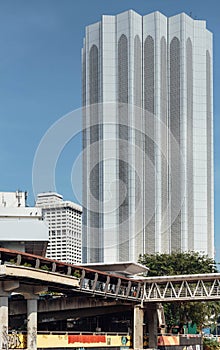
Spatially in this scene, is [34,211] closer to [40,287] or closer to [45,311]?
[45,311]

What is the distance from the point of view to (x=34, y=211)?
10938 cm

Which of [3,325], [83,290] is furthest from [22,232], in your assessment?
[3,325]

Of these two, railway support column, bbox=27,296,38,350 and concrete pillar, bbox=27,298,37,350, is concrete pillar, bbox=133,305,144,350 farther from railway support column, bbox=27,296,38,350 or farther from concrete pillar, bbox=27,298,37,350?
concrete pillar, bbox=27,298,37,350

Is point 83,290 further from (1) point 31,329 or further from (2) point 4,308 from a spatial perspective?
(2) point 4,308

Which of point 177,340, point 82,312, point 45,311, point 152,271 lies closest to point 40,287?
point 45,311

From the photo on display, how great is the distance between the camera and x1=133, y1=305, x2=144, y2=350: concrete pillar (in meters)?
90.2

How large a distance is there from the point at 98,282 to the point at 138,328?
1258cm

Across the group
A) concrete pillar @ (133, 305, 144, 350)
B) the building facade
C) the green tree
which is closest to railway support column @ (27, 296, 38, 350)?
concrete pillar @ (133, 305, 144, 350)

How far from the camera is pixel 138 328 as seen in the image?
91250 millimetres

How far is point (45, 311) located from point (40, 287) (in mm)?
15795

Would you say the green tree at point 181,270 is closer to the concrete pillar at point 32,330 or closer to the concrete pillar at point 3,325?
the concrete pillar at point 32,330

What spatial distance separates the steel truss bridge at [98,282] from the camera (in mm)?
65438

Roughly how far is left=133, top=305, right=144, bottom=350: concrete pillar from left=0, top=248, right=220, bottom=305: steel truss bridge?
105 cm

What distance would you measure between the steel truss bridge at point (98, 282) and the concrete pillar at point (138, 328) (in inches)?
41.3
